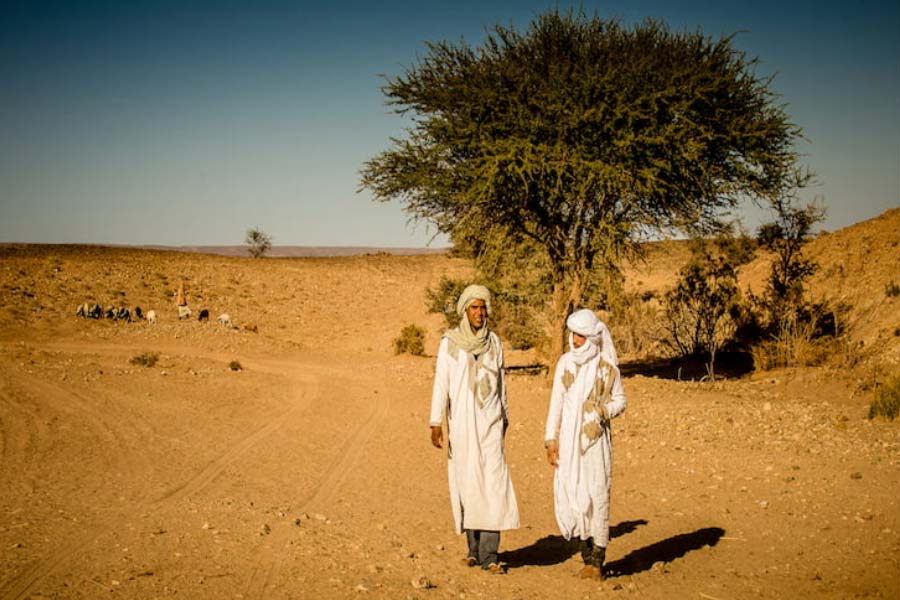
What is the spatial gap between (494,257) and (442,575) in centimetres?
965

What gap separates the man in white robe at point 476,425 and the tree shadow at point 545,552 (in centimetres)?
55

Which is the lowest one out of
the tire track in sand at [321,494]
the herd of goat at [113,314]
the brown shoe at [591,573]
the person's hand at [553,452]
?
the tire track in sand at [321,494]

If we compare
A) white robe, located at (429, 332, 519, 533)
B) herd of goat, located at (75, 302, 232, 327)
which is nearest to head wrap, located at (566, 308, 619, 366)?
white robe, located at (429, 332, 519, 533)

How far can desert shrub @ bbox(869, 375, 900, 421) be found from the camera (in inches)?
394

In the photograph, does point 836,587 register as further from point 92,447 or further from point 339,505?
point 92,447

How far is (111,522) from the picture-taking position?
20.7ft

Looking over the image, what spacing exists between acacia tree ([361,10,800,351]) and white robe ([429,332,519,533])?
25.1 ft

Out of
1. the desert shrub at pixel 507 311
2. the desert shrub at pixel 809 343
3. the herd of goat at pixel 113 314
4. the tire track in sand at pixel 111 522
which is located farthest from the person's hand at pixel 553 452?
the herd of goat at pixel 113 314

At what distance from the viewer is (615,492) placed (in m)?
8.06

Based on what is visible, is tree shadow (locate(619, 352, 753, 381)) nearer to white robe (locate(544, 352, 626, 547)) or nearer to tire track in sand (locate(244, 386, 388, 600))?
tire track in sand (locate(244, 386, 388, 600))

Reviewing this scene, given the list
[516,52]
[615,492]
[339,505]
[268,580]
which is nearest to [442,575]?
[268,580]

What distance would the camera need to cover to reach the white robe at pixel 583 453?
501cm

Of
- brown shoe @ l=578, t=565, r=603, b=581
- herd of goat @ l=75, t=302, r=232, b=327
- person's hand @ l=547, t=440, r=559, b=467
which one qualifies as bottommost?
brown shoe @ l=578, t=565, r=603, b=581

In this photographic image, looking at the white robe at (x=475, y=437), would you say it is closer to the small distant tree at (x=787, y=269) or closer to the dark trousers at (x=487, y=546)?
the dark trousers at (x=487, y=546)
